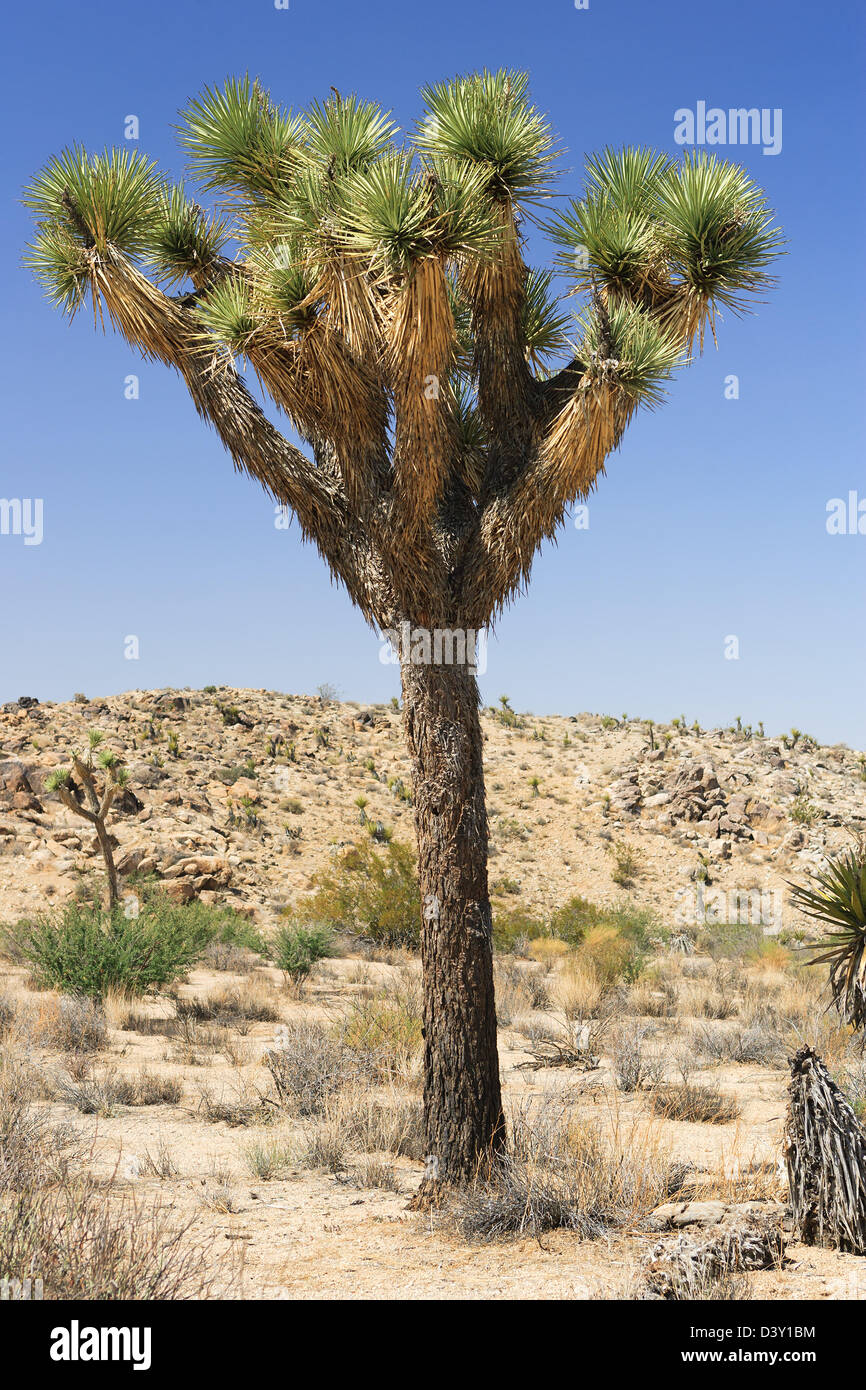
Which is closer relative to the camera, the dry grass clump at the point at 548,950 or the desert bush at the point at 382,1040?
the desert bush at the point at 382,1040

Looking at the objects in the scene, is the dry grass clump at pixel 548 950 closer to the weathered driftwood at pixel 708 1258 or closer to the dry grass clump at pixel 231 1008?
the dry grass clump at pixel 231 1008

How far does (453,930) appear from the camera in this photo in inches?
255

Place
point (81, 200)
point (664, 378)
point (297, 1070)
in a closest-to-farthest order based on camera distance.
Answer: point (664, 378)
point (81, 200)
point (297, 1070)

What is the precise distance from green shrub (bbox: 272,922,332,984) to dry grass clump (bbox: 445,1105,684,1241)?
9775 millimetres

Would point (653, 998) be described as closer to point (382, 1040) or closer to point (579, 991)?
point (579, 991)

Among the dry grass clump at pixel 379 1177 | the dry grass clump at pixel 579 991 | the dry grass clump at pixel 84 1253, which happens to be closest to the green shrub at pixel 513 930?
the dry grass clump at pixel 579 991

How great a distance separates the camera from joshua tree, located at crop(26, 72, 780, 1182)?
6.16 metres

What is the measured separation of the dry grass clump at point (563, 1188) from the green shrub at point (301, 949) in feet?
32.1

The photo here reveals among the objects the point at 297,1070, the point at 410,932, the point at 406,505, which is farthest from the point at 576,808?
the point at 406,505

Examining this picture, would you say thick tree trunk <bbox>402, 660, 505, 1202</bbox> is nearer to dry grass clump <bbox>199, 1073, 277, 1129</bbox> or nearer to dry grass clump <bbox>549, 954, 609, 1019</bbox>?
dry grass clump <bbox>199, 1073, 277, 1129</bbox>

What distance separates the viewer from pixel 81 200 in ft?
22.6

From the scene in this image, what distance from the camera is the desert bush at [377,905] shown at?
794 inches
